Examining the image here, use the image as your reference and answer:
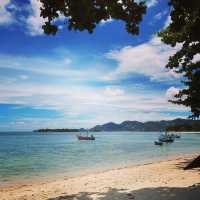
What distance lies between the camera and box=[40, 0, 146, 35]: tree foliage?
8.21 m

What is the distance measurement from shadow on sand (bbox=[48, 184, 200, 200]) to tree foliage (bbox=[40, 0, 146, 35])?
5478mm

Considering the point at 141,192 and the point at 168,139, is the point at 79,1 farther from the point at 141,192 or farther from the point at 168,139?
the point at 168,139

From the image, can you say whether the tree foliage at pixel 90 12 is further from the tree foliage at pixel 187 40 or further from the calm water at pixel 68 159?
the calm water at pixel 68 159

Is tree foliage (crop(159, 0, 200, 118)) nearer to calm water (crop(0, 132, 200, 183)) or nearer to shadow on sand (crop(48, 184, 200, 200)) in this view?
shadow on sand (crop(48, 184, 200, 200))

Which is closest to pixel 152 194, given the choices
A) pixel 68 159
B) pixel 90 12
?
pixel 90 12

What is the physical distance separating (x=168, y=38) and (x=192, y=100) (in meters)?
7.61

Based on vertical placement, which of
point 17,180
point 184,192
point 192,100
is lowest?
point 17,180

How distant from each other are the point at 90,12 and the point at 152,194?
6667mm

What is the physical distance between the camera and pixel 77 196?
1208 centimetres

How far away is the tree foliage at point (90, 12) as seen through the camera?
8.21 metres

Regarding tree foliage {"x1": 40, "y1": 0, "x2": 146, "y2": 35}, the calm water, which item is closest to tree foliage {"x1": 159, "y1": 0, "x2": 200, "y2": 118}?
tree foliage {"x1": 40, "y1": 0, "x2": 146, "y2": 35}

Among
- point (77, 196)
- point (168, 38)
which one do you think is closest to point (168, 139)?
point (168, 38)

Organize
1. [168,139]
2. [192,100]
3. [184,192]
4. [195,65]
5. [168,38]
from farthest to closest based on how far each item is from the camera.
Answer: [168,139], [192,100], [195,65], [168,38], [184,192]

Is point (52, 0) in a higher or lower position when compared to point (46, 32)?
higher
